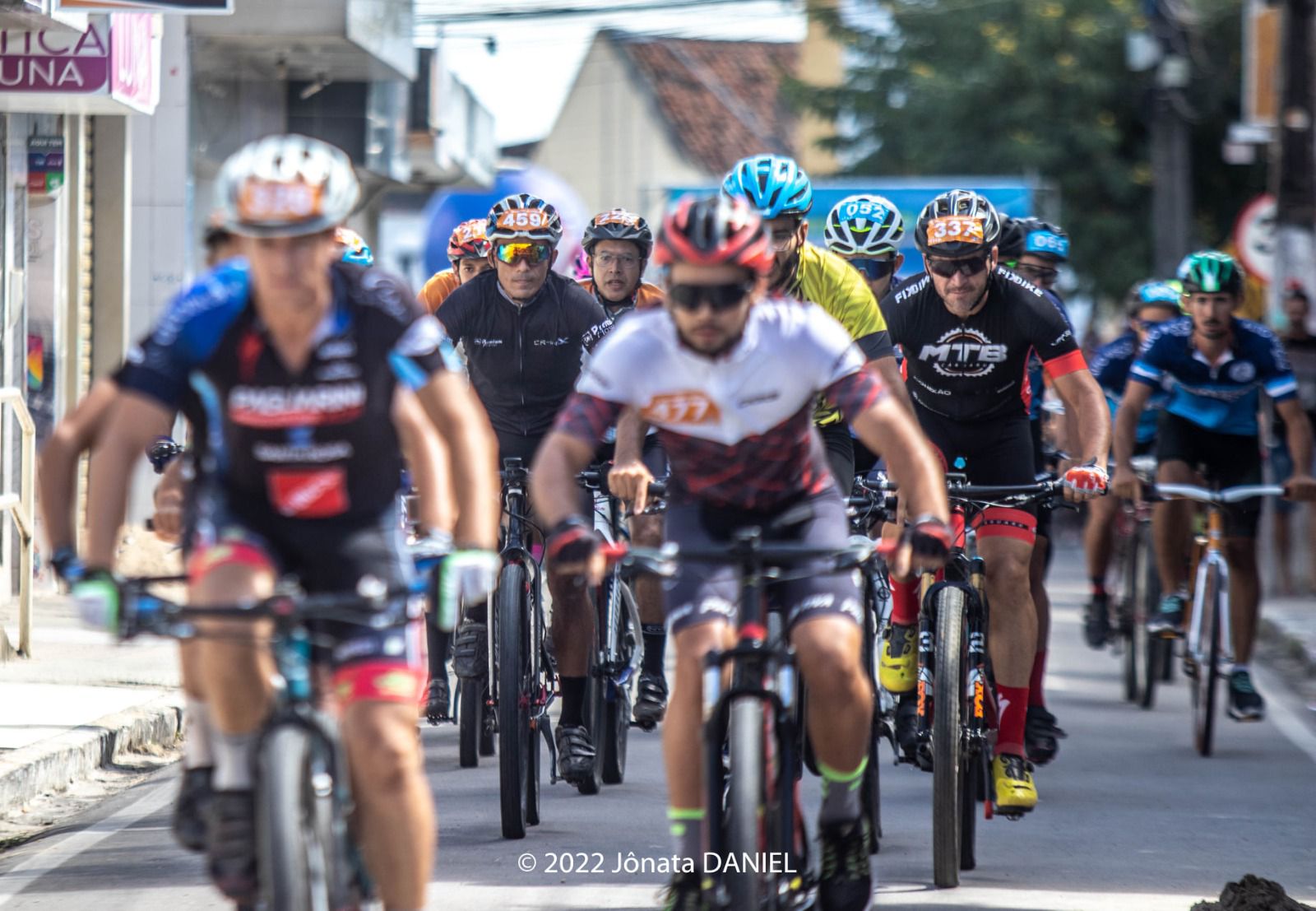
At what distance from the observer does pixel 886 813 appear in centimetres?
867

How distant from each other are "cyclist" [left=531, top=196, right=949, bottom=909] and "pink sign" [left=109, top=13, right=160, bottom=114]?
820 cm

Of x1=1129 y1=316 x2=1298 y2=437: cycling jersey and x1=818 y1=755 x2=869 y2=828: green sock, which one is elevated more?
x1=1129 y1=316 x2=1298 y2=437: cycling jersey

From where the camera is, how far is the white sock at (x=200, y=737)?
5227 millimetres

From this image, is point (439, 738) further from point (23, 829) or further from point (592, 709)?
point (23, 829)

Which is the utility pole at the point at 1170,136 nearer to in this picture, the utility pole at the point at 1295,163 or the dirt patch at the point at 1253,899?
the utility pole at the point at 1295,163

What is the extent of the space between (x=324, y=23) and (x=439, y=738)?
8.67 m

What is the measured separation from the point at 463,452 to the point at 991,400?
3651 millimetres

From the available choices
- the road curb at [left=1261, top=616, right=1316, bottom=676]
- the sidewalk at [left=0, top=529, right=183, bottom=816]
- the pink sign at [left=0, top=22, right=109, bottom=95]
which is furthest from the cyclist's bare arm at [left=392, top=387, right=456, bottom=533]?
the road curb at [left=1261, top=616, right=1316, bottom=676]

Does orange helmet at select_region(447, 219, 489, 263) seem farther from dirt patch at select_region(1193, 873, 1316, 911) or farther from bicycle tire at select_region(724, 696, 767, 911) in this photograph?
bicycle tire at select_region(724, 696, 767, 911)

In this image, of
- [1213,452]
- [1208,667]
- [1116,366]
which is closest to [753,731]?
[1208,667]

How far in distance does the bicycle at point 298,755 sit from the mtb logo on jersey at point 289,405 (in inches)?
15.0

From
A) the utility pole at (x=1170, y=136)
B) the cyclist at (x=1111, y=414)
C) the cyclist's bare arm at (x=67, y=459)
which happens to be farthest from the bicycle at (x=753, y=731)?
the utility pole at (x=1170, y=136)

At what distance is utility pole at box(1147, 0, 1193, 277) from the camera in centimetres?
2852

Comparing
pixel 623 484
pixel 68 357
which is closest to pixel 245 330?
pixel 623 484
